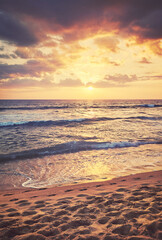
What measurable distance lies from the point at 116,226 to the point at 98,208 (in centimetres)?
73

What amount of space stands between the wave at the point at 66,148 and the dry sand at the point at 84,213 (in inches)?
165

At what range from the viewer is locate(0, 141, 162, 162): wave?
30.2ft

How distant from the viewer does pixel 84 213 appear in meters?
3.34

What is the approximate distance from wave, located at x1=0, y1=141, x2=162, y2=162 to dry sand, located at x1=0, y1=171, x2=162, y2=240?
4200 millimetres

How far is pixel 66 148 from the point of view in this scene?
35.0 feet

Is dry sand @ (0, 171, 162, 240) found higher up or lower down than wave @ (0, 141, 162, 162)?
higher up

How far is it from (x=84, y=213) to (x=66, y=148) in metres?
7.41

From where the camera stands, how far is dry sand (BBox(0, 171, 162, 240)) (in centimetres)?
269

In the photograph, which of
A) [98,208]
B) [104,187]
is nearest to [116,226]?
[98,208]

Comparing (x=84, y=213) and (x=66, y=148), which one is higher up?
(x=84, y=213)

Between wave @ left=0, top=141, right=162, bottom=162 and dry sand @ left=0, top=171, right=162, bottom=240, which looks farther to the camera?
wave @ left=0, top=141, right=162, bottom=162

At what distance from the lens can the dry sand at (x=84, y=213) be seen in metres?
2.69

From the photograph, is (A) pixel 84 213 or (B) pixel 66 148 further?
(B) pixel 66 148

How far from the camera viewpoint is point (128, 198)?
3969 mm
